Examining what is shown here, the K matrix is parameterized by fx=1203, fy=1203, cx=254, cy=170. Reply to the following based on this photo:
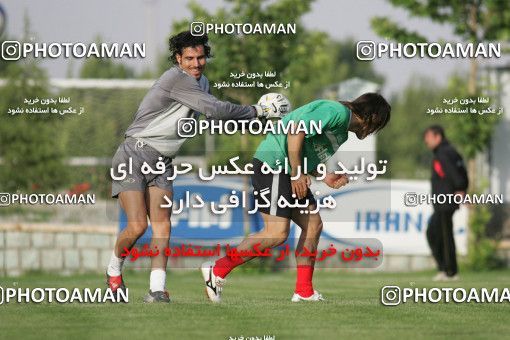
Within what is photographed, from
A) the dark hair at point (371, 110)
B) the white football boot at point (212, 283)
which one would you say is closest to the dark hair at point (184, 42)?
the dark hair at point (371, 110)

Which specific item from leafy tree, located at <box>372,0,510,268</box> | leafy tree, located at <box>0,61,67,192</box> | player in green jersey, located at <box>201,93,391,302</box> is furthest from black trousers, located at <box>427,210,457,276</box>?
leafy tree, located at <box>0,61,67,192</box>

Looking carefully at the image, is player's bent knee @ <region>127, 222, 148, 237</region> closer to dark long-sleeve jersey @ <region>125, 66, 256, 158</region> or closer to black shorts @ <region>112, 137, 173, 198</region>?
black shorts @ <region>112, 137, 173, 198</region>

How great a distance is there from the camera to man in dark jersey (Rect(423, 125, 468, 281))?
1573 cm

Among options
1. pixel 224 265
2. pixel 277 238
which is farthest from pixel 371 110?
pixel 224 265

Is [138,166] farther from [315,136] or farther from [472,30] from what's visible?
[472,30]

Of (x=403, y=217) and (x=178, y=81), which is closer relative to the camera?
(x=178, y=81)

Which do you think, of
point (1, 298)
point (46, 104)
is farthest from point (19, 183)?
point (1, 298)

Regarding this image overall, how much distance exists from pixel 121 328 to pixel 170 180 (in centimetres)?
205

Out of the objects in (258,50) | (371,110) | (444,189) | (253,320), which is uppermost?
(258,50)

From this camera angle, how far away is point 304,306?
8.88 meters

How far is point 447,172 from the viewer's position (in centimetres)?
1581

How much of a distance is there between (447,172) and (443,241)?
0.95 meters

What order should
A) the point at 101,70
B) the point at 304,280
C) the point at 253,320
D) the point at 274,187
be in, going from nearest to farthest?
the point at 253,320
the point at 274,187
the point at 304,280
the point at 101,70

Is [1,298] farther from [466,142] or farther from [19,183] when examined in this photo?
[19,183]
